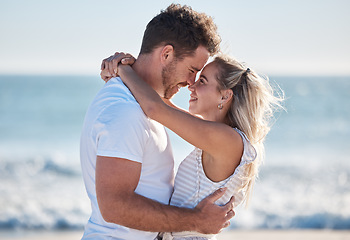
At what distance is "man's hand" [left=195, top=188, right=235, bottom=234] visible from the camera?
2773 millimetres

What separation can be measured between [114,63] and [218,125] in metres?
0.74

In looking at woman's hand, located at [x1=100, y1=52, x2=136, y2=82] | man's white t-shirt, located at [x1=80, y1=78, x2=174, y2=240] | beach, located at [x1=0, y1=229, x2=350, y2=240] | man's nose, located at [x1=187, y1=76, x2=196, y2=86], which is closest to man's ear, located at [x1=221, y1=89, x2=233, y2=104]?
man's nose, located at [x1=187, y1=76, x2=196, y2=86]

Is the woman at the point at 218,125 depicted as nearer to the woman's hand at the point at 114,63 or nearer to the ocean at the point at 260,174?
the woman's hand at the point at 114,63

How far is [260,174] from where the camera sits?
38.7ft

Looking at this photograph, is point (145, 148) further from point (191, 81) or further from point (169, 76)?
point (191, 81)

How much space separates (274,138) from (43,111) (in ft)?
44.4

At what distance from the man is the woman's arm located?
0.21 ft

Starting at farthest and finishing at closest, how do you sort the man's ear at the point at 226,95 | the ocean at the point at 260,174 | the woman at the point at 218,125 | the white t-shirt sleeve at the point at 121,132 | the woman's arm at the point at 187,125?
the ocean at the point at 260,174 < the man's ear at the point at 226,95 < the woman at the point at 218,125 < the woman's arm at the point at 187,125 < the white t-shirt sleeve at the point at 121,132

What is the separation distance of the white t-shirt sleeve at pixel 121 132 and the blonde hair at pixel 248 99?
2.56 feet

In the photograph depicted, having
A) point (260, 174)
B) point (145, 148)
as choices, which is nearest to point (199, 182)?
point (145, 148)

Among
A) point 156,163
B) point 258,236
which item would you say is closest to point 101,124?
point 156,163

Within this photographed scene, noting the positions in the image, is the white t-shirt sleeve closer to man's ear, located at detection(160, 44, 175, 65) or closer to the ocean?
man's ear, located at detection(160, 44, 175, 65)

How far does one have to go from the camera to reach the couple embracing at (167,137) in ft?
8.00

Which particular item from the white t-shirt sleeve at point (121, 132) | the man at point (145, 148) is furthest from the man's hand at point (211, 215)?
the white t-shirt sleeve at point (121, 132)
